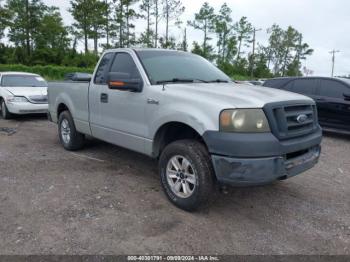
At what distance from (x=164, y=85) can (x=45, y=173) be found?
2.34m

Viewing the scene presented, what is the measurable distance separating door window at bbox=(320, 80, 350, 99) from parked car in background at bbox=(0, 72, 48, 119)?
7.88m

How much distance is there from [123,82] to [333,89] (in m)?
6.19

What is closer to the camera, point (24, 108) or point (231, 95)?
point (231, 95)

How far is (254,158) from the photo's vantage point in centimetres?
310

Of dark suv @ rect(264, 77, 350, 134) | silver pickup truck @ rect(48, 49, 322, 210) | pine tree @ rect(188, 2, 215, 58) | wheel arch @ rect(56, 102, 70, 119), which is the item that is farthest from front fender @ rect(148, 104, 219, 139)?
pine tree @ rect(188, 2, 215, 58)

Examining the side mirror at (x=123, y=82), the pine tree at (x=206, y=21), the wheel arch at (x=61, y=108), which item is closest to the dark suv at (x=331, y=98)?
the side mirror at (x=123, y=82)

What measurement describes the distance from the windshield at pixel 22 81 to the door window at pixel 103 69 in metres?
6.21

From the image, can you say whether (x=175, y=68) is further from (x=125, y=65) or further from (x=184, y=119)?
(x=184, y=119)

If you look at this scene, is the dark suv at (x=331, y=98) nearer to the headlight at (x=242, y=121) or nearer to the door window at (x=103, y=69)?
the headlight at (x=242, y=121)

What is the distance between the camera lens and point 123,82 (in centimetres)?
395

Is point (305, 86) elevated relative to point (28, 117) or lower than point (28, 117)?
elevated

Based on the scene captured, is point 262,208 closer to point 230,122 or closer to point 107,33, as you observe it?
point 230,122

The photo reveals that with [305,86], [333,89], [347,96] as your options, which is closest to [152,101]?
[347,96]

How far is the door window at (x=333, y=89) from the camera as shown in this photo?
7847 mm
